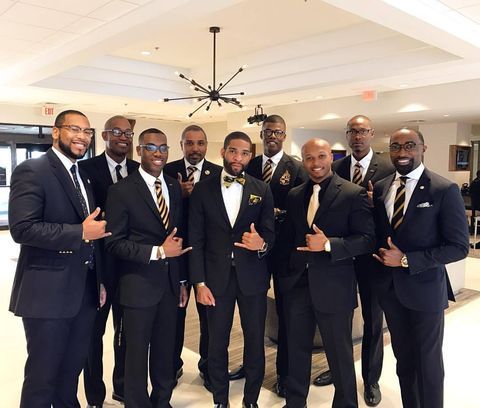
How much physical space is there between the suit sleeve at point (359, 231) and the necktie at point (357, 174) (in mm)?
584

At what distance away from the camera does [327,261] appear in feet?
8.50

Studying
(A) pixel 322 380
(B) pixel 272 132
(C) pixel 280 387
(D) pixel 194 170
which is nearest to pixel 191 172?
(D) pixel 194 170

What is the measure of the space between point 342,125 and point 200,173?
9481 mm

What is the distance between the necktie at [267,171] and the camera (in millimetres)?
3280

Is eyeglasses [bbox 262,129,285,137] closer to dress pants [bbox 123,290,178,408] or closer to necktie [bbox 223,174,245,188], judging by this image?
necktie [bbox 223,174,245,188]

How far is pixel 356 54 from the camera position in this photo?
24.1 feet

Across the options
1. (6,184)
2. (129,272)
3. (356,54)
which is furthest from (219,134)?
(129,272)

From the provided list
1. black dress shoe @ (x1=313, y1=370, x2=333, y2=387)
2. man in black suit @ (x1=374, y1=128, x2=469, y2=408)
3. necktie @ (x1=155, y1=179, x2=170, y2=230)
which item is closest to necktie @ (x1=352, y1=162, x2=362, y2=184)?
man in black suit @ (x1=374, y1=128, x2=469, y2=408)

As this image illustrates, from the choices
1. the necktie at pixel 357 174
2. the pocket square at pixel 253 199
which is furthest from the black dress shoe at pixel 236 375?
the necktie at pixel 357 174

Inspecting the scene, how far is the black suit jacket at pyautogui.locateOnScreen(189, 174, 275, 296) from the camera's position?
2717mm

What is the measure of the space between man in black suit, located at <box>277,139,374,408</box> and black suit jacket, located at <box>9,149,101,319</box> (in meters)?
1.27

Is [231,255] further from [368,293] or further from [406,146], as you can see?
[406,146]

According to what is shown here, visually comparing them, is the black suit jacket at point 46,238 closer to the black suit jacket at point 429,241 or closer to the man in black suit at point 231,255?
the man in black suit at point 231,255

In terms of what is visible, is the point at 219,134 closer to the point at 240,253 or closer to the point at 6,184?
the point at 6,184
